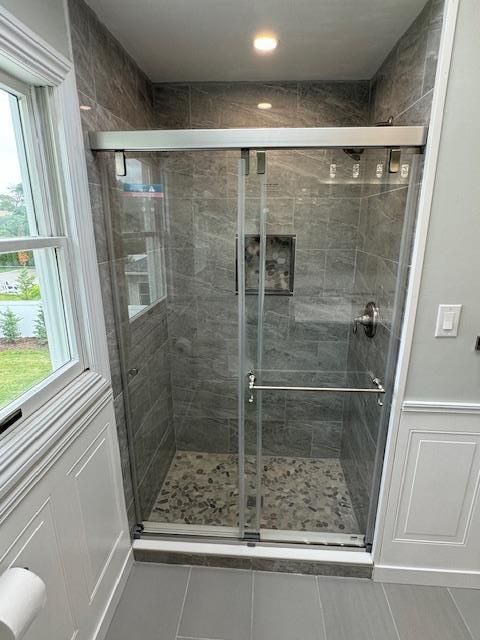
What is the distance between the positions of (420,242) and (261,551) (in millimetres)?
1625

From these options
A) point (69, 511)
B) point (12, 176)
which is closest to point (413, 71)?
point (12, 176)

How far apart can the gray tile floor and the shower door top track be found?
1.96 m

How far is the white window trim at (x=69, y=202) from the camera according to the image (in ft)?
3.08

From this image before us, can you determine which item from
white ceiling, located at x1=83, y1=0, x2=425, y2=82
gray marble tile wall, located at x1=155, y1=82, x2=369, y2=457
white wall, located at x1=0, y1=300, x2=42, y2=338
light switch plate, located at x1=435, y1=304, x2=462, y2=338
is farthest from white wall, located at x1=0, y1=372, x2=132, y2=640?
white ceiling, located at x1=83, y1=0, x2=425, y2=82

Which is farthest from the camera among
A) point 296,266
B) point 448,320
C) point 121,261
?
point 296,266

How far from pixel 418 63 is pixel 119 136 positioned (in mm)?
1199

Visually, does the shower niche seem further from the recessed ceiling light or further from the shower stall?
the recessed ceiling light

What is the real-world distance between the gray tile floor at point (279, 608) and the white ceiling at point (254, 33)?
2.50 metres

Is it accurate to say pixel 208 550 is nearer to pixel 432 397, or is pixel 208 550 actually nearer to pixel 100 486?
pixel 100 486

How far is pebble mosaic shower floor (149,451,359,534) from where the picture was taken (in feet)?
6.23

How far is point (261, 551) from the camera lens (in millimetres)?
1704

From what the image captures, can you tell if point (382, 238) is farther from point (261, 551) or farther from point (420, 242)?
point (261, 551)

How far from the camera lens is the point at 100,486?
140cm

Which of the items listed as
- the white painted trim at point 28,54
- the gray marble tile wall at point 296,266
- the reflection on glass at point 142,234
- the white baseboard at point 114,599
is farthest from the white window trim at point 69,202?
the white baseboard at point 114,599
